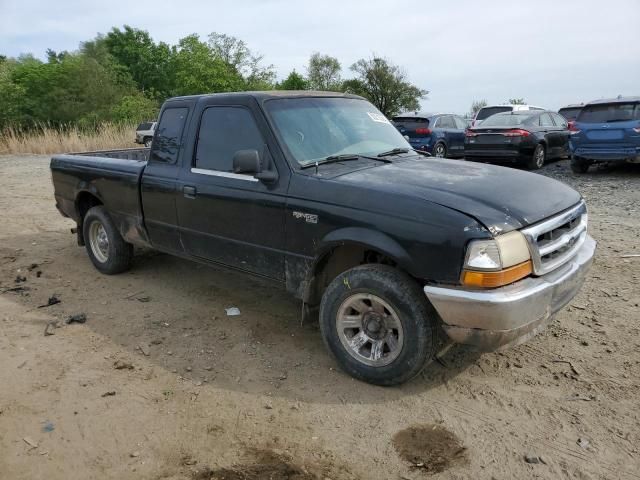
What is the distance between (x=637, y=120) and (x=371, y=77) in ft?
116

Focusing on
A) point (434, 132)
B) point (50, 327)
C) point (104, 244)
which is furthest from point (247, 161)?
point (434, 132)

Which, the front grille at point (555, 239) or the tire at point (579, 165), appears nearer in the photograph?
the front grille at point (555, 239)

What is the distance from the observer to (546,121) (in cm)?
1388

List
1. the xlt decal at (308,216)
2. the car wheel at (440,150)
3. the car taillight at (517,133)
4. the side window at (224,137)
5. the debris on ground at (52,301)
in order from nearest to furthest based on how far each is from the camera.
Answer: the xlt decal at (308,216)
the side window at (224,137)
the debris on ground at (52,301)
the car taillight at (517,133)
the car wheel at (440,150)

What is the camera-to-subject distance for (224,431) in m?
3.02

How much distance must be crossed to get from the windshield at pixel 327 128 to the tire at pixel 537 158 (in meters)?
9.58

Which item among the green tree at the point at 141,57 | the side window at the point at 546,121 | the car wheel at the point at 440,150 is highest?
the green tree at the point at 141,57

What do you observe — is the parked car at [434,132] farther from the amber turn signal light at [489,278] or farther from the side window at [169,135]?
the amber turn signal light at [489,278]

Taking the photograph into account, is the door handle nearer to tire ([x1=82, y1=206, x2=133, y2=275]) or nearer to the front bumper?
tire ([x1=82, y1=206, x2=133, y2=275])

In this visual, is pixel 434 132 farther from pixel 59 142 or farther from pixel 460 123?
pixel 59 142

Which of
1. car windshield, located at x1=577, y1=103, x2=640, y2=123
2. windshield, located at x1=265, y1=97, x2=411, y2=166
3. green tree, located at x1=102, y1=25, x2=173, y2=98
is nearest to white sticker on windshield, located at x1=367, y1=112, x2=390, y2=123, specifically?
windshield, located at x1=265, y1=97, x2=411, y2=166

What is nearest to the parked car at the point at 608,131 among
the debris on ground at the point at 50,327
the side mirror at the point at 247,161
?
the side mirror at the point at 247,161

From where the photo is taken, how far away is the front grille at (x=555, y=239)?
3051 millimetres

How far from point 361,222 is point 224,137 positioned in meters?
1.62
